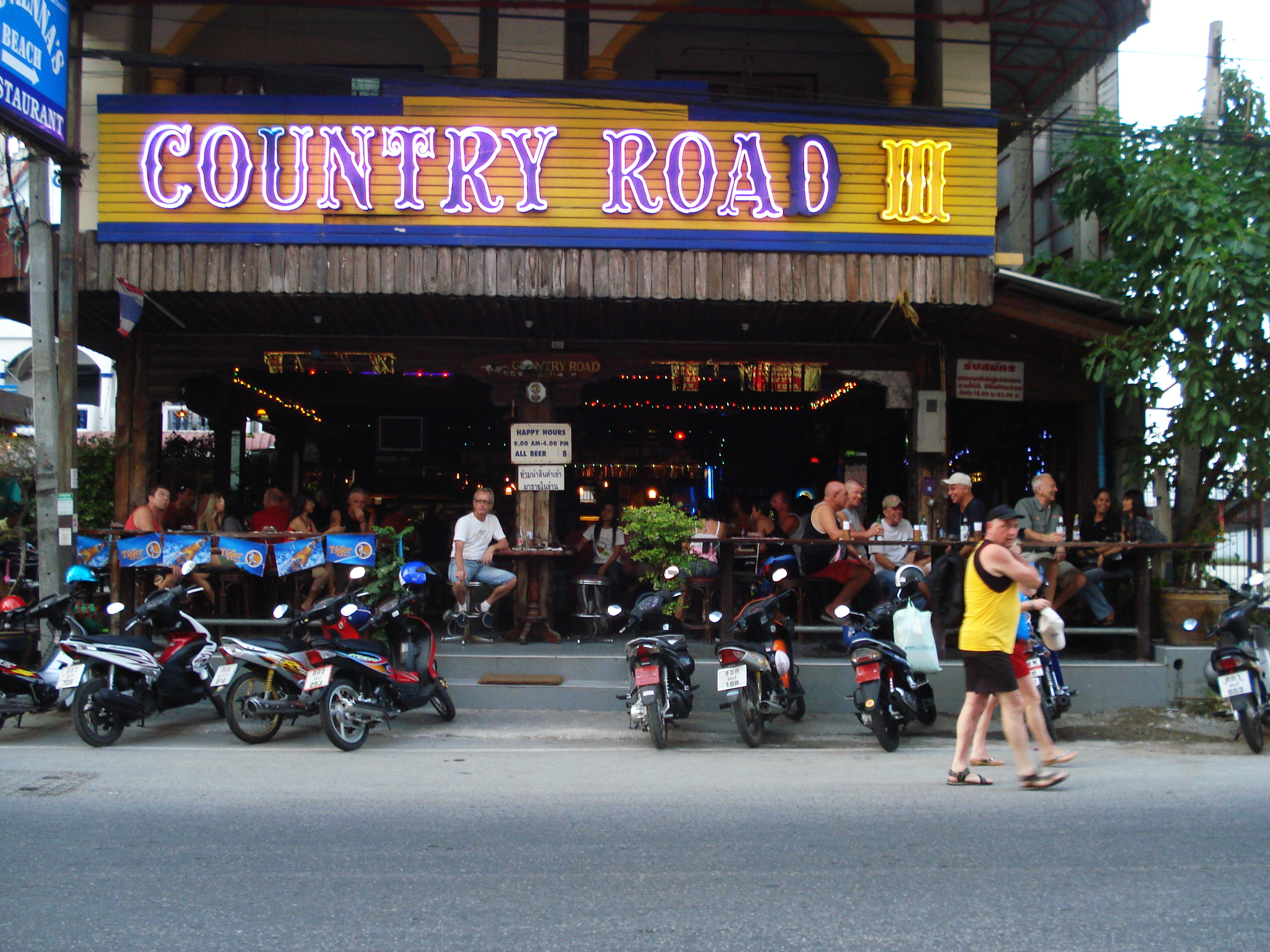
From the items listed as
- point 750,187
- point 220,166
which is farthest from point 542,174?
point 220,166

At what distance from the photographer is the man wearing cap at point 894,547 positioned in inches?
390

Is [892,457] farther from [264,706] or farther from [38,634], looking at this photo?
[38,634]

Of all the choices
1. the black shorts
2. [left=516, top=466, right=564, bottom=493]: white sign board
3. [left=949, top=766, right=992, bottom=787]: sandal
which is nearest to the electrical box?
[left=516, top=466, right=564, bottom=493]: white sign board

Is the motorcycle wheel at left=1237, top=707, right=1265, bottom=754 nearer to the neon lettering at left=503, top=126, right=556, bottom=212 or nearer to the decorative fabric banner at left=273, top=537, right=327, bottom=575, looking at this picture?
the neon lettering at left=503, top=126, right=556, bottom=212

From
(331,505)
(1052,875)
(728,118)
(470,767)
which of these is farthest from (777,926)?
(331,505)

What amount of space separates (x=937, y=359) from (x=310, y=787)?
27.0 ft

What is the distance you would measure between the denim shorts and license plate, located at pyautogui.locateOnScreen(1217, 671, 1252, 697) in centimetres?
650

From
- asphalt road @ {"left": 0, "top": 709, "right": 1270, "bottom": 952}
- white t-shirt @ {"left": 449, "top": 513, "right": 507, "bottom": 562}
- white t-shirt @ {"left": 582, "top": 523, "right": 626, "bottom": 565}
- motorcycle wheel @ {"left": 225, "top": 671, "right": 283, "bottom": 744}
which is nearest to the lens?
asphalt road @ {"left": 0, "top": 709, "right": 1270, "bottom": 952}

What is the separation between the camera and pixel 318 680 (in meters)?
7.46

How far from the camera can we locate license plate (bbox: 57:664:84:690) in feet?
24.8

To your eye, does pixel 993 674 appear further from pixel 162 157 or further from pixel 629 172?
pixel 162 157

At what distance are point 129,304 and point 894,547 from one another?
804cm

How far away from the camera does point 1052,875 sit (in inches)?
183

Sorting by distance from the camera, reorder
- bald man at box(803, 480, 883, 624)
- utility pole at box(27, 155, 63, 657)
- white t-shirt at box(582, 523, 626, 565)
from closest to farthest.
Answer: utility pole at box(27, 155, 63, 657) < bald man at box(803, 480, 883, 624) < white t-shirt at box(582, 523, 626, 565)
